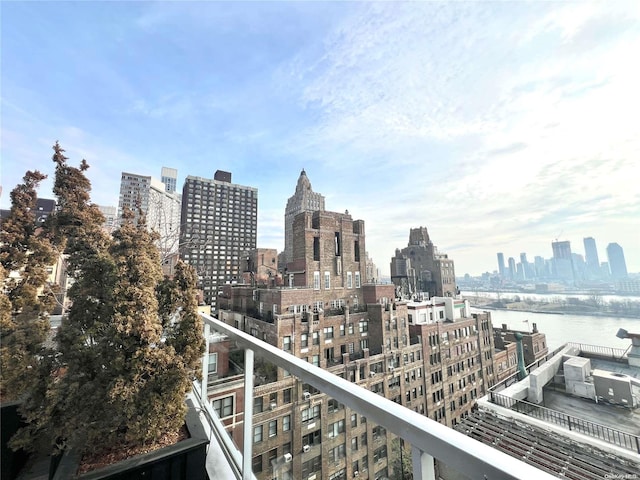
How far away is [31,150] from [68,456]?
4638 mm

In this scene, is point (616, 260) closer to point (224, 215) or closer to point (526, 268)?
point (526, 268)

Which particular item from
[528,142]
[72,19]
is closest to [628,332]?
[528,142]

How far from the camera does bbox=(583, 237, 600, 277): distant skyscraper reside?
106ft

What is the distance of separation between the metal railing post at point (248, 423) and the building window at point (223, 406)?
1.41 feet

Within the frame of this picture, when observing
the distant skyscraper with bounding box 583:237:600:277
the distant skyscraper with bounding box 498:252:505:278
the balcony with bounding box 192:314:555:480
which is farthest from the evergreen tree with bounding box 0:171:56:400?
the distant skyscraper with bounding box 498:252:505:278

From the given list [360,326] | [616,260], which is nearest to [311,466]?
[360,326]

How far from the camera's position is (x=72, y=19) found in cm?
359

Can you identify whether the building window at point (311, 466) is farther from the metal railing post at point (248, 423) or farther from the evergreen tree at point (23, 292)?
the evergreen tree at point (23, 292)

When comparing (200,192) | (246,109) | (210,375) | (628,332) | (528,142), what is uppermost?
(200,192)

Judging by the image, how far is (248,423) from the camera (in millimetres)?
1380

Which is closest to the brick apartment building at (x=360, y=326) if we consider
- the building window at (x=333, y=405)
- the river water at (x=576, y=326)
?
the river water at (x=576, y=326)

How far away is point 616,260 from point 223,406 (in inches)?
1751

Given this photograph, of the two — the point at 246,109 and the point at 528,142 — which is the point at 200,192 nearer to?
the point at 246,109

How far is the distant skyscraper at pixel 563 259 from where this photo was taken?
3478 centimetres
